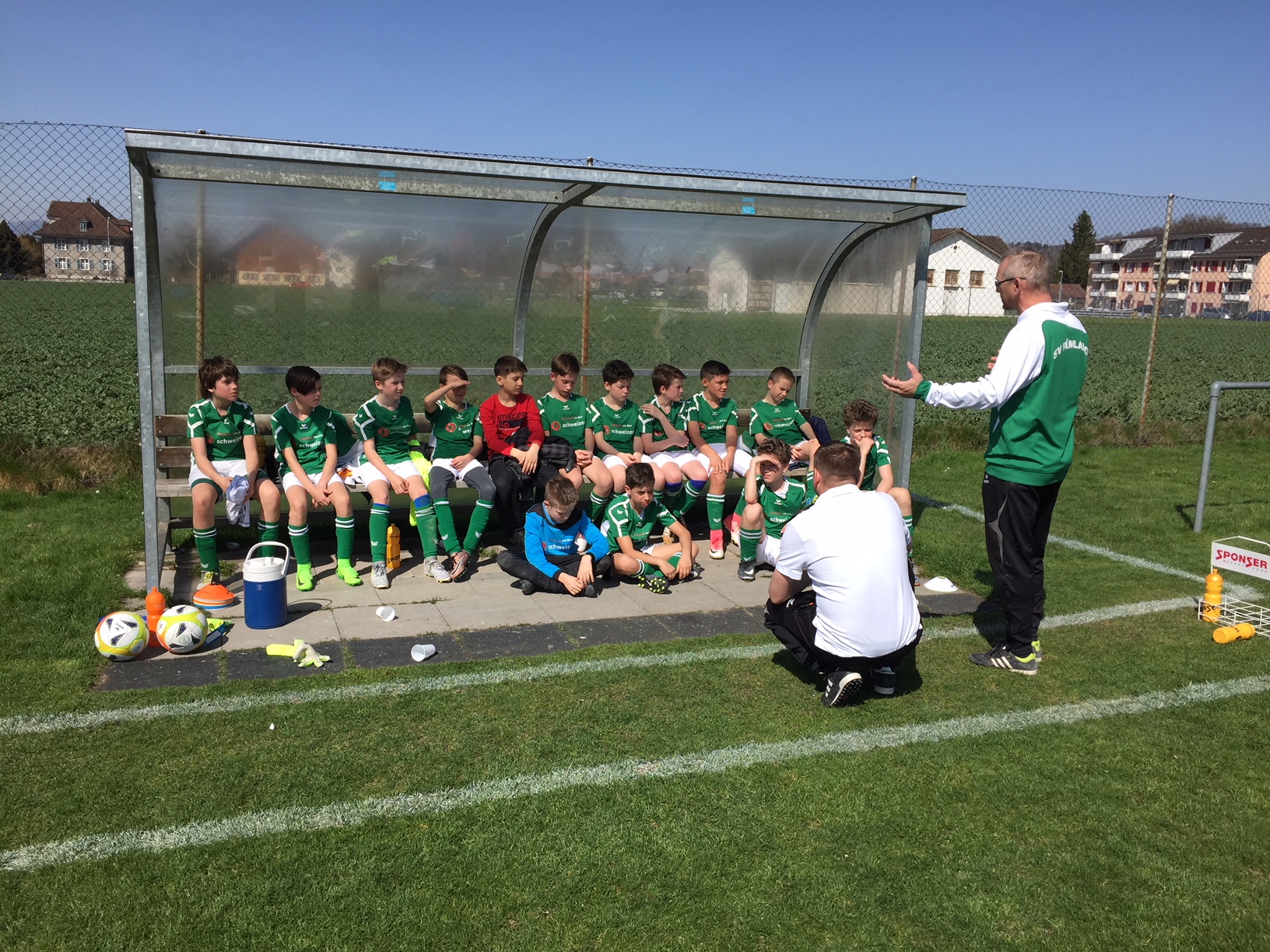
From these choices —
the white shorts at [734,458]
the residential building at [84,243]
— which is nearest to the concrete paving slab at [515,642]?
the white shorts at [734,458]

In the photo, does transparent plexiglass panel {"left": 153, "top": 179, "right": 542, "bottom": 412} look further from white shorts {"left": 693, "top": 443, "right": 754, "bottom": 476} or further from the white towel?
white shorts {"left": 693, "top": 443, "right": 754, "bottom": 476}

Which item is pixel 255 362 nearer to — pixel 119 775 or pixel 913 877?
pixel 119 775

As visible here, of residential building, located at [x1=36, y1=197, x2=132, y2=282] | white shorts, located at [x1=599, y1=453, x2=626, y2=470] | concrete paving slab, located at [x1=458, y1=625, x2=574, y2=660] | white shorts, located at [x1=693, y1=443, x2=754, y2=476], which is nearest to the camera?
concrete paving slab, located at [x1=458, y1=625, x2=574, y2=660]

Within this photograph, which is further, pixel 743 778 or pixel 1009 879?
pixel 743 778

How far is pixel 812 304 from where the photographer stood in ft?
28.8

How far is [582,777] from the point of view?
364 cm

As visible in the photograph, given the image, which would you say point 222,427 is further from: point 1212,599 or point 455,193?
point 1212,599

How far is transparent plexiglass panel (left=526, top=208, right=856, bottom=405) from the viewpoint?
26.4 feet

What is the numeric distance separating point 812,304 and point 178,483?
5476 millimetres

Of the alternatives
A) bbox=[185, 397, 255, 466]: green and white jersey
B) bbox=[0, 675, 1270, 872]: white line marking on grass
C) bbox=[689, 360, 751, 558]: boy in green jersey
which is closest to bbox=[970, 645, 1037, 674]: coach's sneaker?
bbox=[0, 675, 1270, 872]: white line marking on grass

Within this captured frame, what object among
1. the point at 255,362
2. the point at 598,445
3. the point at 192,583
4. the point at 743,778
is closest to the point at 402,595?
the point at 192,583

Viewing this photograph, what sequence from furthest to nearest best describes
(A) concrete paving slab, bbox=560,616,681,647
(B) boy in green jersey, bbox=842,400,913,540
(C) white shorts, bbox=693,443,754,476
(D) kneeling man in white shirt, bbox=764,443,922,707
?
(C) white shorts, bbox=693,443,754,476 → (B) boy in green jersey, bbox=842,400,913,540 → (A) concrete paving slab, bbox=560,616,681,647 → (D) kneeling man in white shirt, bbox=764,443,922,707

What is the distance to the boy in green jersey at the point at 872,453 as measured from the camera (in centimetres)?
686

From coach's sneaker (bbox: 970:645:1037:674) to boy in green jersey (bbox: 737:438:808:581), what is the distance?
182cm
